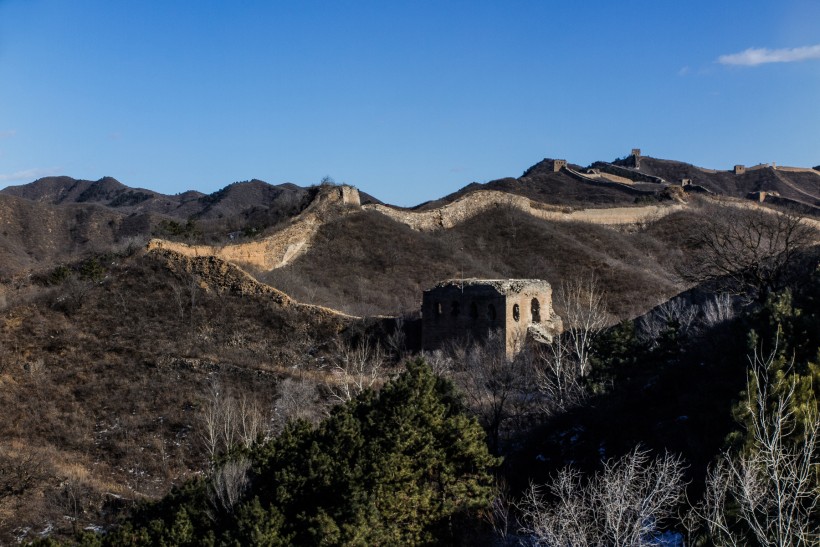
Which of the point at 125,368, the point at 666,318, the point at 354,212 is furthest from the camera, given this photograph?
the point at 354,212

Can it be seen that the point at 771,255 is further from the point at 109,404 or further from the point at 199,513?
the point at 109,404

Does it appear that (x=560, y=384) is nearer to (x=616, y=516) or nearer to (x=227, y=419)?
(x=227, y=419)

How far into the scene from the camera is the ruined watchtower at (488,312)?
84.0 ft

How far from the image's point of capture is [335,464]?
456 inches

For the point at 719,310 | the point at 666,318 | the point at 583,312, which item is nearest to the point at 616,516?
the point at 719,310

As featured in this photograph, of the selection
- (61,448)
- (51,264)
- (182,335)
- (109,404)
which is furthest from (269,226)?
(61,448)

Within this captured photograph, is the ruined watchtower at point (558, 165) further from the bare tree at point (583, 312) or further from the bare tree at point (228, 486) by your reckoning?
the bare tree at point (228, 486)

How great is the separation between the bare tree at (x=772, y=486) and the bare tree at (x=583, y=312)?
10141mm

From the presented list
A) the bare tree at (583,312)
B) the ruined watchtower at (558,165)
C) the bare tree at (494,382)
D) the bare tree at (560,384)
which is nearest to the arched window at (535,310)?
the bare tree at (583,312)

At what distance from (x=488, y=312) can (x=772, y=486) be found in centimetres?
1763

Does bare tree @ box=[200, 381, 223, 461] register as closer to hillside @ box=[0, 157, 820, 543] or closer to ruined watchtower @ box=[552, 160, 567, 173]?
hillside @ box=[0, 157, 820, 543]

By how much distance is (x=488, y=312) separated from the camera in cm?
2592

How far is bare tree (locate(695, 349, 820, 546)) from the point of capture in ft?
24.3

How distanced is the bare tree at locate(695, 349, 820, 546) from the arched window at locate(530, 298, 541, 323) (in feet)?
58.1
